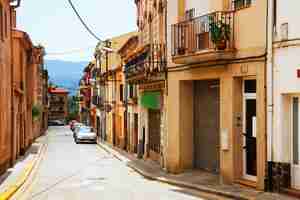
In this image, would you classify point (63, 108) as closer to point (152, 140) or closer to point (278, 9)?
point (152, 140)

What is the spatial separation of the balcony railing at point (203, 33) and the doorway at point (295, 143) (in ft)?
9.33

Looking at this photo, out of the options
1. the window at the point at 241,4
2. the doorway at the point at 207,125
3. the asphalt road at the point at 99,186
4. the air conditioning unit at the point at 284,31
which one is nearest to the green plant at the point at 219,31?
the window at the point at 241,4

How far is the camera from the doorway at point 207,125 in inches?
733

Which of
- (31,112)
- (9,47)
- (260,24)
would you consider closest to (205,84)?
(260,24)

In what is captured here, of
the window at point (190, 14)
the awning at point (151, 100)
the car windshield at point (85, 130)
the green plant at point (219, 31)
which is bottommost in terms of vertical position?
the car windshield at point (85, 130)

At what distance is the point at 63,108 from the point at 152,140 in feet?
358

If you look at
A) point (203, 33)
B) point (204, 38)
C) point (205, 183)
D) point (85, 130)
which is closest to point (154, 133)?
point (204, 38)

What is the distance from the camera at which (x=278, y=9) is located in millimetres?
13758

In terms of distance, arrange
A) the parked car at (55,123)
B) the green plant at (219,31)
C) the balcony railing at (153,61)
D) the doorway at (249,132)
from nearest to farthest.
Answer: the doorway at (249,132) → the green plant at (219,31) → the balcony railing at (153,61) → the parked car at (55,123)

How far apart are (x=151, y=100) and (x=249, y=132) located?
10.4 metres

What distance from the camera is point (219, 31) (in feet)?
51.4

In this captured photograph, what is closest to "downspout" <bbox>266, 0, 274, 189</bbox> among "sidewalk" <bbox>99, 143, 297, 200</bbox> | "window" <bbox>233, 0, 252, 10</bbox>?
"sidewalk" <bbox>99, 143, 297, 200</bbox>

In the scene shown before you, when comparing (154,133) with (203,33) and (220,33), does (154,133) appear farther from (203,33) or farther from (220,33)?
(220,33)

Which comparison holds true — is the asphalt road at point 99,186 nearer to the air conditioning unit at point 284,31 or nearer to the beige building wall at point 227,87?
the beige building wall at point 227,87
